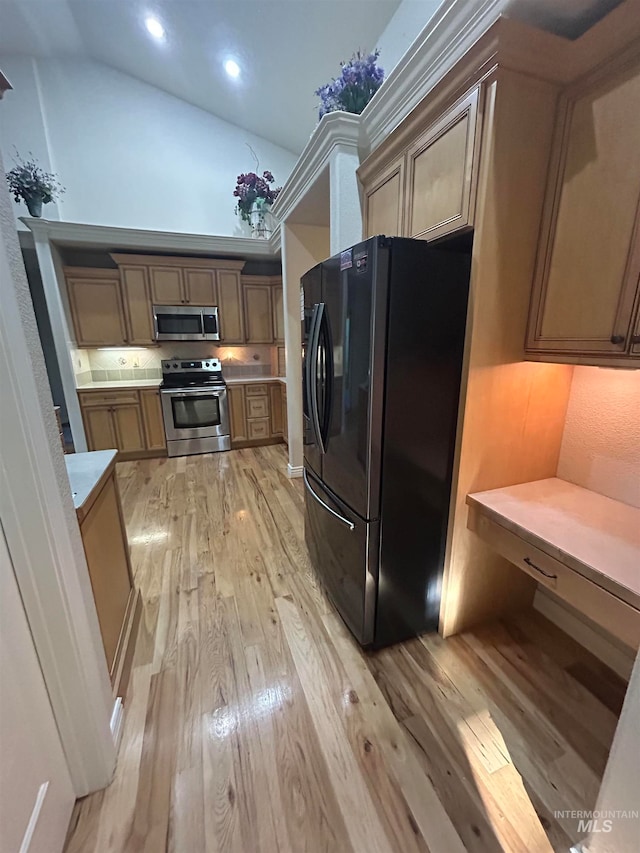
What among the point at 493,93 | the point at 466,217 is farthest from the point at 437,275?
the point at 493,93

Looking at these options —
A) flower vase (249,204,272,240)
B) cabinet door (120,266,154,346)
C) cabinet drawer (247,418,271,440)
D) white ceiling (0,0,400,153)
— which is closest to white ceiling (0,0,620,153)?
white ceiling (0,0,400,153)

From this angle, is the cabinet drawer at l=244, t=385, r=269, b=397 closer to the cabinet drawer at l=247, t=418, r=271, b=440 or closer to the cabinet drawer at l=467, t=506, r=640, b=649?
the cabinet drawer at l=247, t=418, r=271, b=440

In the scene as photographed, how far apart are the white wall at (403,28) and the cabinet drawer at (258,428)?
3547mm

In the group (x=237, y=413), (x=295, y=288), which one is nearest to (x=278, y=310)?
(x=295, y=288)

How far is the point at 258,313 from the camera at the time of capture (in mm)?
4684

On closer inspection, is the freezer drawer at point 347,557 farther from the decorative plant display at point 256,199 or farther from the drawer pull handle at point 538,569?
the decorative plant display at point 256,199

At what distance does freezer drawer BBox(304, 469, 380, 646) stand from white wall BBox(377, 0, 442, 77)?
2613 mm

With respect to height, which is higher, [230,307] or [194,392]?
[230,307]

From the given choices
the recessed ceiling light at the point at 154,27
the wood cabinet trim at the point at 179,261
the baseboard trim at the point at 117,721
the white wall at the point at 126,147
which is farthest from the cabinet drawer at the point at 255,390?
the baseboard trim at the point at 117,721

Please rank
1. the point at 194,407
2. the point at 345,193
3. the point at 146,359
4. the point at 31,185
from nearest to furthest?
the point at 345,193, the point at 31,185, the point at 194,407, the point at 146,359

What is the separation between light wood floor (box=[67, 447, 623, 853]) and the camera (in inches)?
41.4

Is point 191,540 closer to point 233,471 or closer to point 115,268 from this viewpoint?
point 233,471

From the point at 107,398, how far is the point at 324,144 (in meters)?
3.44

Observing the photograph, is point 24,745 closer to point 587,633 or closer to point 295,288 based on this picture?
point 587,633
